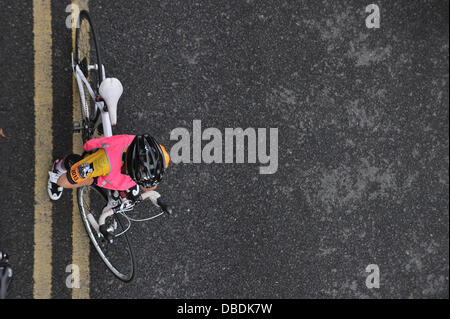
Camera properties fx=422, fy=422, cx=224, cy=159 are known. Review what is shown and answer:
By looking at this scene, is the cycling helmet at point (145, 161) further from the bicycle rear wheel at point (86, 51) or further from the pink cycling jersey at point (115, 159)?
the bicycle rear wheel at point (86, 51)

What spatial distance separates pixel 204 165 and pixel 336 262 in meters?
1.98

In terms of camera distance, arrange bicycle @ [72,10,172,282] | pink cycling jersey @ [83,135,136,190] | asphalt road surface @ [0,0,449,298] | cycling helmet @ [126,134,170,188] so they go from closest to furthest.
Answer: cycling helmet @ [126,134,170,188] → pink cycling jersey @ [83,135,136,190] → bicycle @ [72,10,172,282] → asphalt road surface @ [0,0,449,298]

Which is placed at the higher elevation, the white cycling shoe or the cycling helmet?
the cycling helmet

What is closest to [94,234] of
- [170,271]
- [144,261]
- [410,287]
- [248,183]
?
[144,261]

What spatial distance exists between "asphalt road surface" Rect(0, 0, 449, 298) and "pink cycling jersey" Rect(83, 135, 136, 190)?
40.4 inches

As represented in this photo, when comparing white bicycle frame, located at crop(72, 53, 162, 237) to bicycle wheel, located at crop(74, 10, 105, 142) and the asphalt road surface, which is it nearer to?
bicycle wheel, located at crop(74, 10, 105, 142)

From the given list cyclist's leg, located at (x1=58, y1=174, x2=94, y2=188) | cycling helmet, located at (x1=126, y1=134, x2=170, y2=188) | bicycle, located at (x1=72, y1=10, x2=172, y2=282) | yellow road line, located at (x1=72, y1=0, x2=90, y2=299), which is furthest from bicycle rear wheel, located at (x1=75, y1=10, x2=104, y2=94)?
cycling helmet, located at (x1=126, y1=134, x2=170, y2=188)

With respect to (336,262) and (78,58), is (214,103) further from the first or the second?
(336,262)

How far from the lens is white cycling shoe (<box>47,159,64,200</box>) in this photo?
4.13 metres

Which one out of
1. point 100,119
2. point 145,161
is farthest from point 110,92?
point 145,161

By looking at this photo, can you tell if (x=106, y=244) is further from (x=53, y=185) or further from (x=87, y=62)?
(x=87, y=62)

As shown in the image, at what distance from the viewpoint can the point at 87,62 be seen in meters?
4.29

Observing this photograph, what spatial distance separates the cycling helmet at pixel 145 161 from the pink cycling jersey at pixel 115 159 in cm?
24

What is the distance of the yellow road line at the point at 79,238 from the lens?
14.5ft
